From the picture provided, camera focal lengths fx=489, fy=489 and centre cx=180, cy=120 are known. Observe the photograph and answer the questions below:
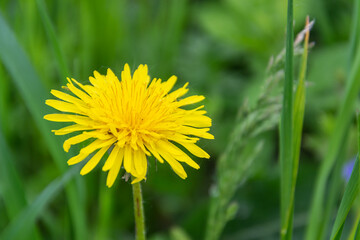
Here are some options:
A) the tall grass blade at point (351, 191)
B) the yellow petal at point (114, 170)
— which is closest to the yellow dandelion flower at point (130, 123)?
the yellow petal at point (114, 170)

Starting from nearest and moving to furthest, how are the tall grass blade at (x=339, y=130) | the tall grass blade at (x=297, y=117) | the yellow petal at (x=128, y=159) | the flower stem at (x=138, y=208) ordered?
1. the yellow petal at (x=128, y=159)
2. the flower stem at (x=138, y=208)
3. the tall grass blade at (x=297, y=117)
4. the tall grass blade at (x=339, y=130)

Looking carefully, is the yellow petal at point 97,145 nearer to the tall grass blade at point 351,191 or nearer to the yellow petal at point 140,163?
the yellow petal at point 140,163

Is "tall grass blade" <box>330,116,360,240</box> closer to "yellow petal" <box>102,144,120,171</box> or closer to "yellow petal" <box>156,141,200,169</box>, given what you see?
"yellow petal" <box>156,141,200,169</box>

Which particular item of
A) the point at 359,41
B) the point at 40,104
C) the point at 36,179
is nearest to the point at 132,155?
the point at 40,104

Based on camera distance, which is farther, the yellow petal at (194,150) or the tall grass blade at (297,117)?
the tall grass blade at (297,117)

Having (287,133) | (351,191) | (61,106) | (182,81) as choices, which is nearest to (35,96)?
(61,106)

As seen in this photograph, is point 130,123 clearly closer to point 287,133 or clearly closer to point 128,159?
point 128,159
